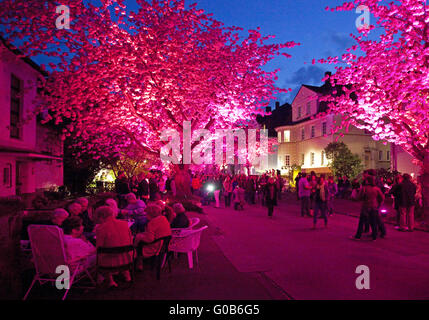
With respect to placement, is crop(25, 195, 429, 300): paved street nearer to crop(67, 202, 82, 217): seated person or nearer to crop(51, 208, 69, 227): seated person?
crop(51, 208, 69, 227): seated person

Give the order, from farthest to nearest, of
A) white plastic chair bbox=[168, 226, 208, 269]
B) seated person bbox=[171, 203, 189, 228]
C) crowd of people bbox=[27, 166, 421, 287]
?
seated person bbox=[171, 203, 189, 228] < white plastic chair bbox=[168, 226, 208, 269] < crowd of people bbox=[27, 166, 421, 287]

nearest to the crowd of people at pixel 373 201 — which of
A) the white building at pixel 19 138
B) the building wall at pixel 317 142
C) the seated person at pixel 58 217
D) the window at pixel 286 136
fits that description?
the seated person at pixel 58 217

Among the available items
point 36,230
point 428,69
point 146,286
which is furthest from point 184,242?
point 428,69

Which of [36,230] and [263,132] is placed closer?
[36,230]

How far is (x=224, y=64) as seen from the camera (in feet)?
52.3

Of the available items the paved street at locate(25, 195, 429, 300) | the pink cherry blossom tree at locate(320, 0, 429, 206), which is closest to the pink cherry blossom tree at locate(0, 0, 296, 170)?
the pink cherry blossom tree at locate(320, 0, 429, 206)

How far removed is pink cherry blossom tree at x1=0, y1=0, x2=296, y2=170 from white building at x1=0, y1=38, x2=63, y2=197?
3.95 meters

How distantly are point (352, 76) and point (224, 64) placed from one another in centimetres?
597

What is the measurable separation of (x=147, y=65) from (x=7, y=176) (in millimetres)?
11427

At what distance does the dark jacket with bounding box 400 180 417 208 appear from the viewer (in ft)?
41.4

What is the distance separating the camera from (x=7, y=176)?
789 inches

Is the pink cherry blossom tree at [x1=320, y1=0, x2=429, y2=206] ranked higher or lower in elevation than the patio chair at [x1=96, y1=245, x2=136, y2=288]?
higher
